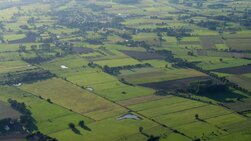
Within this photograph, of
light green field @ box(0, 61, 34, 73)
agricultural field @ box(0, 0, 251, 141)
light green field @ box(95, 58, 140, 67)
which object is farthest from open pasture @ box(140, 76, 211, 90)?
light green field @ box(0, 61, 34, 73)

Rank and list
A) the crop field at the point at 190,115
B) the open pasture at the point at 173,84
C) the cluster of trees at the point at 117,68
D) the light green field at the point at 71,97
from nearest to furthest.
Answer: the crop field at the point at 190,115 → the light green field at the point at 71,97 → the open pasture at the point at 173,84 → the cluster of trees at the point at 117,68

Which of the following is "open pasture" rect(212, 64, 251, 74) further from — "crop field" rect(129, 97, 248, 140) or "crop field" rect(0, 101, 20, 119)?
"crop field" rect(0, 101, 20, 119)

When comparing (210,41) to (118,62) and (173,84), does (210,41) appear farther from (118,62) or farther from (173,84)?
(173,84)

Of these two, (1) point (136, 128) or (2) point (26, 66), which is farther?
(2) point (26, 66)

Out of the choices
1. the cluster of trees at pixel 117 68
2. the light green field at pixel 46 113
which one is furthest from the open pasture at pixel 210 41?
the light green field at pixel 46 113

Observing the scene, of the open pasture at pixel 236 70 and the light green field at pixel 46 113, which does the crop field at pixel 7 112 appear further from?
the open pasture at pixel 236 70

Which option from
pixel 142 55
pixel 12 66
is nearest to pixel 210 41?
pixel 142 55

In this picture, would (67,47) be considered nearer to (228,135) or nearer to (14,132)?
(14,132)

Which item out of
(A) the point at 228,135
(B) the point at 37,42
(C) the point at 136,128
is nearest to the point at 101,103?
(C) the point at 136,128
